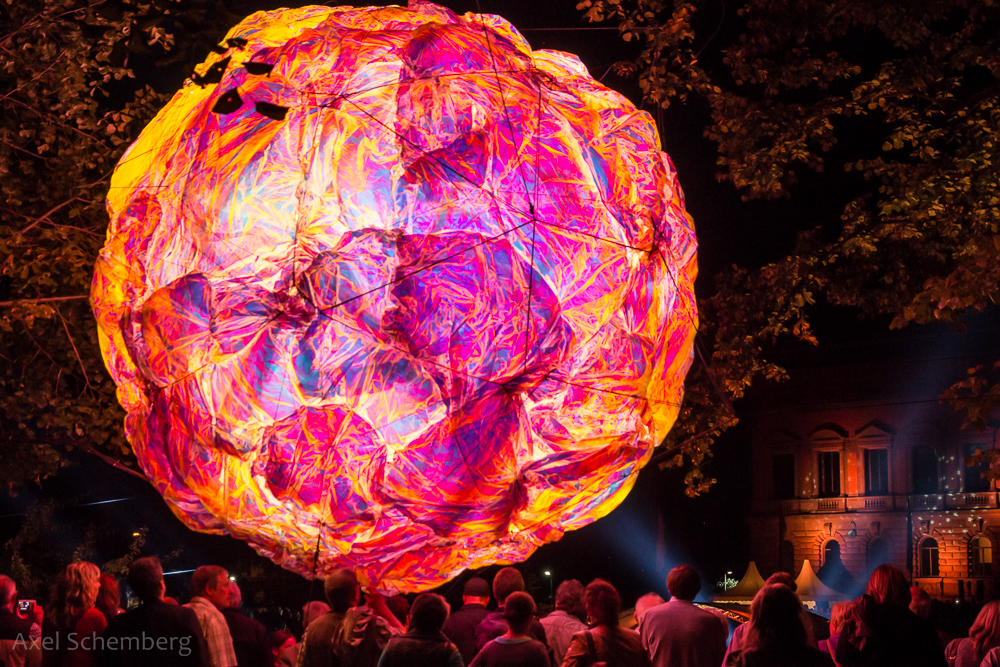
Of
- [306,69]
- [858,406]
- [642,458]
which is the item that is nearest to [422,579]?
[642,458]

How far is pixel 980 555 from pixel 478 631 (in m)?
37.6

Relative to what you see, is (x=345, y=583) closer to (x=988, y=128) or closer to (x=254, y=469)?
(x=254, y=469)

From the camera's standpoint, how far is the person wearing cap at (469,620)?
235 inches

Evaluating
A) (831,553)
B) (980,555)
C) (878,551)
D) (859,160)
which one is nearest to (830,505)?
(831,553)

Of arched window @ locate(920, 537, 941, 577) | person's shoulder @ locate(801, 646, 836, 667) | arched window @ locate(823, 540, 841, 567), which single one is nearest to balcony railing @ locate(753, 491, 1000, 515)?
arched window @ locate(920, 537, 941, 577)

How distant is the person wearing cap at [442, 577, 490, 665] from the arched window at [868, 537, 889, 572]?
126ft

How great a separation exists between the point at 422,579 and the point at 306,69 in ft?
6.13

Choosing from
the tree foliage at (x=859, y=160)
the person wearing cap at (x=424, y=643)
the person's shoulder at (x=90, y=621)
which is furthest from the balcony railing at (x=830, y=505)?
the person wearing cap at (x=424, y=643)

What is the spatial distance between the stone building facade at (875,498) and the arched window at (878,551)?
45 mm

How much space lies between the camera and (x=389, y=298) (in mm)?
2717

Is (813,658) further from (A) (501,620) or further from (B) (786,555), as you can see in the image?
(B) (786,555)

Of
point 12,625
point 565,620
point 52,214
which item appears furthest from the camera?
point 52,214

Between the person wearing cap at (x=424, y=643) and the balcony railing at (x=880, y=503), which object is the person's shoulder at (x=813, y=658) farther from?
the balcony railing at (x=880, y=503)

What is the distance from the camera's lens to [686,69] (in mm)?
9602
